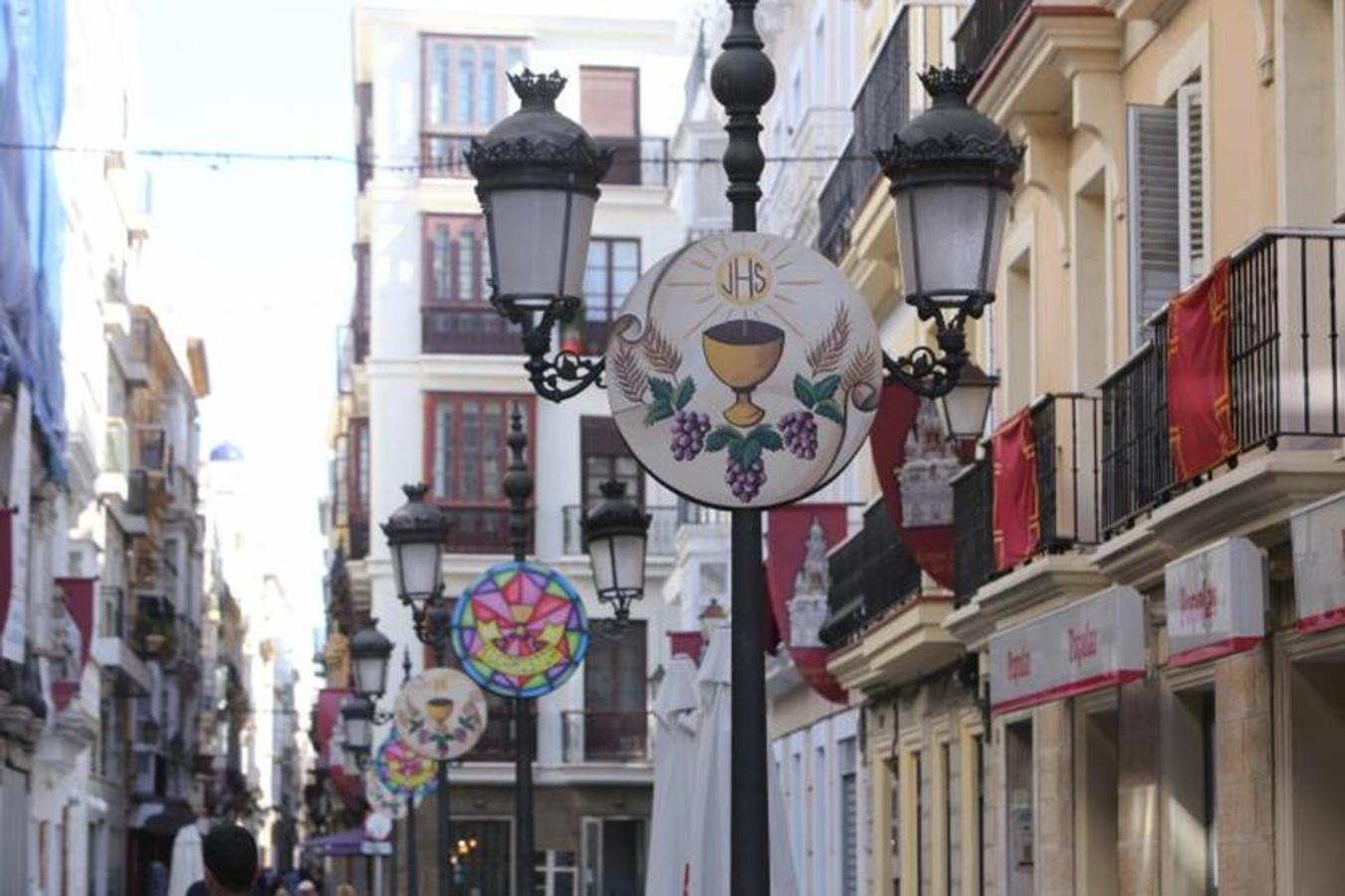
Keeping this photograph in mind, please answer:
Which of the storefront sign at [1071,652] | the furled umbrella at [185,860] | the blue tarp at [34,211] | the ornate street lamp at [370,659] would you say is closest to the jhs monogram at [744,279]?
the storefront sign at [1071,652]

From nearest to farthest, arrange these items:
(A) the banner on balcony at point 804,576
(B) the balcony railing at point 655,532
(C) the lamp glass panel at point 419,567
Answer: (C) the lamp glass panel at point 419,567 → (A) the banner on balcony at point 804,576 → (B) the balcony railing at point 655,532

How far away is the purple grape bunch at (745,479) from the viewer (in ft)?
31.9

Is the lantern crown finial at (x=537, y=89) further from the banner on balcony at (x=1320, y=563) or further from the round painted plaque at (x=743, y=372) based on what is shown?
the banner on balcony at (x=1320, y=563)


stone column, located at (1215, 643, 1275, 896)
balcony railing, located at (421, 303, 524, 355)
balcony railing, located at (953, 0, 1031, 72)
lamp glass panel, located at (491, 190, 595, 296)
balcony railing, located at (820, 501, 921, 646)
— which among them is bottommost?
stone column, located at (1215, 643, 1275, 896)

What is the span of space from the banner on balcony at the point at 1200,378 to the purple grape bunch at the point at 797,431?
160 inches

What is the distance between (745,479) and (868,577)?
652 inches

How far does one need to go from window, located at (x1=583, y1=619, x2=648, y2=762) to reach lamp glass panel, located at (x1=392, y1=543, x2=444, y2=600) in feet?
110

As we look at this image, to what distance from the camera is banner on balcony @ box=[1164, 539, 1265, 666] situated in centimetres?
1299

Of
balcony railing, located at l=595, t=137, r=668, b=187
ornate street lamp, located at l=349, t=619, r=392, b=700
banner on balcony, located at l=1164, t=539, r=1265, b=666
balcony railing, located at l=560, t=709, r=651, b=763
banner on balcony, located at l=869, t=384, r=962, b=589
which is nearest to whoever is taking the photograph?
banner on balcony, located at l=1164, t=539, r=1265, b=666

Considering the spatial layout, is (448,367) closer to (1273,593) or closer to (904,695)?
(904,695)

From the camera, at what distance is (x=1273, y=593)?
13.9 metres

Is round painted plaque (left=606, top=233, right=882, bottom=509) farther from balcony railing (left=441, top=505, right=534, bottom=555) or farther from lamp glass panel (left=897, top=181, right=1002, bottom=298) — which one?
balcony railing (left=441, top=505, right=534, bottom=555)

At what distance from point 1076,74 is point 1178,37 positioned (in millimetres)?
1435

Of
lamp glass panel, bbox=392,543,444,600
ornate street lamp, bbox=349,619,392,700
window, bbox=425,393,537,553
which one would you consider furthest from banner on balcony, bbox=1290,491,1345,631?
window, bbox=425,393,537,553
